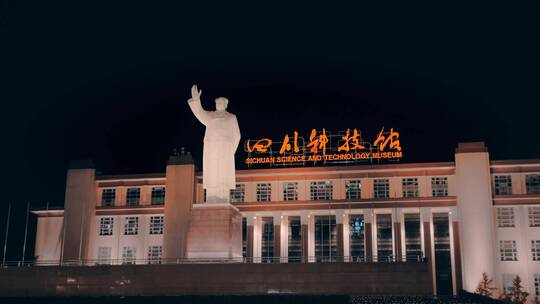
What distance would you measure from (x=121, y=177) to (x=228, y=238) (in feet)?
89.9

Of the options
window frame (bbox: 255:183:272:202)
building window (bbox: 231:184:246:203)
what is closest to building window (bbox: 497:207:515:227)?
window frame (bbox: 255:183:272:202)

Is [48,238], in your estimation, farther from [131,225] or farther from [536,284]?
[536,284]

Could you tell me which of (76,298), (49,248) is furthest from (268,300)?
(49,248)

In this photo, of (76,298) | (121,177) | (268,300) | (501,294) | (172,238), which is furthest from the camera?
(121,177)

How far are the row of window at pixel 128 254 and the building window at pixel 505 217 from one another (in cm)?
2914

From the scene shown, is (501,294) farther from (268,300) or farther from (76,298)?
(76,298)

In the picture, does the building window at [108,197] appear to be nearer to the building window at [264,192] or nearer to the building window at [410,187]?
the building window at [264,192]

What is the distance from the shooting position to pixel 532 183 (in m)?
56.8

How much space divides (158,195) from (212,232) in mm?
25012

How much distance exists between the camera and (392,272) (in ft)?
120

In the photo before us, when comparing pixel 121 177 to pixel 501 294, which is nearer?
pixel 501 294

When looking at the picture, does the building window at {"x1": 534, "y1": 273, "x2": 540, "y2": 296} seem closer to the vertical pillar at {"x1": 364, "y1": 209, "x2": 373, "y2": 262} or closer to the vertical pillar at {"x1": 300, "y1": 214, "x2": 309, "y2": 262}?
the vertical pillar at {"x1": 364, "y1": 209, "x2": 373, "y2": 262}

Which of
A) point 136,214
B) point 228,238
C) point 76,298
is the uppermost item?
point 136,214

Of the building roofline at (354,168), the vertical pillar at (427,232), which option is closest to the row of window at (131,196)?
the building roofline at (354,168)
